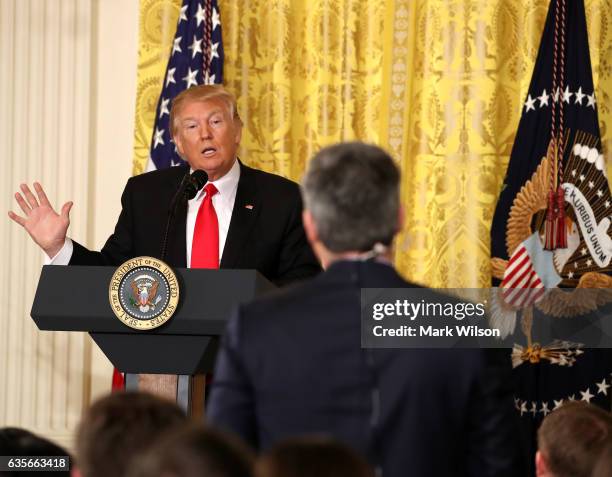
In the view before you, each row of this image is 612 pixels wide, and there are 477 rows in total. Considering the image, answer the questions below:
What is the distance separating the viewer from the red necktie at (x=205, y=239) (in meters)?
4.50

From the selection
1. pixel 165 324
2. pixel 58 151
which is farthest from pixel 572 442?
pixel 58 151

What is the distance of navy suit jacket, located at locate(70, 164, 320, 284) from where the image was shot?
451cm

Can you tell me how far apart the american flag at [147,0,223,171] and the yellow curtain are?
17 centimetres

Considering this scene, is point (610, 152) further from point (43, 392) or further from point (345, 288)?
point (345, 288)

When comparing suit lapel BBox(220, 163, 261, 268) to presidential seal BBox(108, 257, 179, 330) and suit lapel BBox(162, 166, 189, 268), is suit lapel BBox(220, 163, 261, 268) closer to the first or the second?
suit lapel BBox(162, 166, 189, 268)

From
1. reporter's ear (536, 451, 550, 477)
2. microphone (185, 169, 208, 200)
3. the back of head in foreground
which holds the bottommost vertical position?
reporter's ear (536, 451, 550, 477)

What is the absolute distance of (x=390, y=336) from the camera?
2.54 metres

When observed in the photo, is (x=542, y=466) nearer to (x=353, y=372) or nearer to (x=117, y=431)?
(x=353, y=372)

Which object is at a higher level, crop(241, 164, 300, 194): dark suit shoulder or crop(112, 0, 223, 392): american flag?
crop(112, 0, 223, 392): american flag

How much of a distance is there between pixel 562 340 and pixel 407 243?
3.19 feet

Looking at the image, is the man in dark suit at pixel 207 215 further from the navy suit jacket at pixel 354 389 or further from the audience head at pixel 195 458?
the audience head at pixel 195 458

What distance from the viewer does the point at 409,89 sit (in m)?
6.34

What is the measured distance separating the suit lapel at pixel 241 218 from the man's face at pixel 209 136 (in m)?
0.10

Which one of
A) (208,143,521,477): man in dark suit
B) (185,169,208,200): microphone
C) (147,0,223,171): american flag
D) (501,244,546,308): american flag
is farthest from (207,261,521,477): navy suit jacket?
(147,0,223,171): american flag
